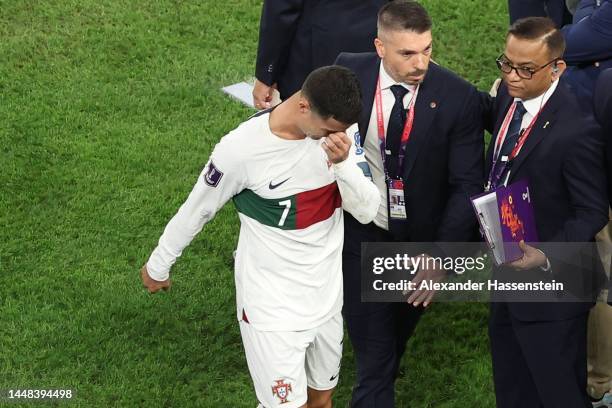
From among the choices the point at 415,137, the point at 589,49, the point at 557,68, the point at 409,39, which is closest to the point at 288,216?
the point at 415,137

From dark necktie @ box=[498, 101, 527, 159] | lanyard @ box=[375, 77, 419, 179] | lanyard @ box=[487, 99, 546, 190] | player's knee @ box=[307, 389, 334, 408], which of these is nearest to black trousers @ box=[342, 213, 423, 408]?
player's knee @ box=[307, 389, 334, 408]

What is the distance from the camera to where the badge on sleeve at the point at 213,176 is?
4.58 metres

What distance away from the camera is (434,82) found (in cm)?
492

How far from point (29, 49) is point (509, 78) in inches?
221

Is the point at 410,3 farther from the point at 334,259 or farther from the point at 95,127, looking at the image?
the point at 95,127

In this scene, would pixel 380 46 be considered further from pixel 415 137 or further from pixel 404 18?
pixel 415 137

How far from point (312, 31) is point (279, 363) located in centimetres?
220

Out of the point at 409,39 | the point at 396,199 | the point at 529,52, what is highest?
the point at 529,52

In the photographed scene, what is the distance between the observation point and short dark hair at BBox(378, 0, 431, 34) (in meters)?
4.79

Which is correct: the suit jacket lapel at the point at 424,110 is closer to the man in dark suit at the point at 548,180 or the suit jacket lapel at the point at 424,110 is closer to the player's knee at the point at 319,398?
the man in dark suit at the point at 548,180

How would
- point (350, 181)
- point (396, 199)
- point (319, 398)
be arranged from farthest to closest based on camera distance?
point (319, 398), point (396, 199), point (350, 181)

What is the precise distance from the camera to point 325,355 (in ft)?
16.5

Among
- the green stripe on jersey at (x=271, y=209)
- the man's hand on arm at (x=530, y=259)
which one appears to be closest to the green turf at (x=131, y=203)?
the man's hand on arm at (x=530, y=259)

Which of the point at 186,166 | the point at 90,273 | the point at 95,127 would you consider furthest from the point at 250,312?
the point at 95,127
